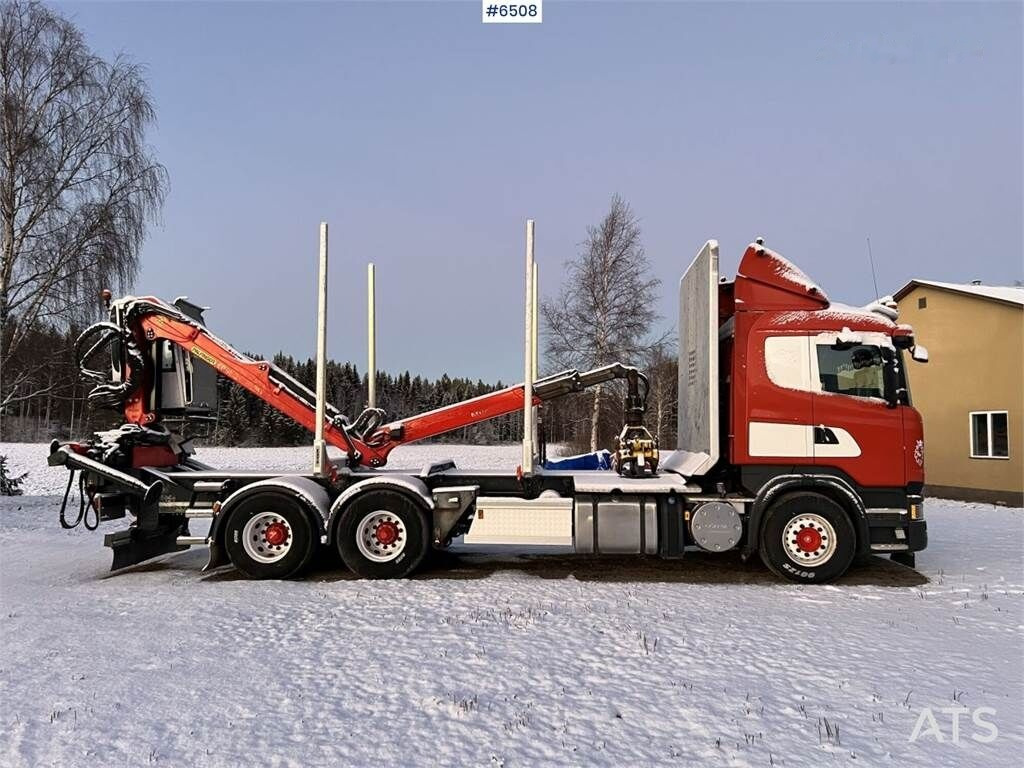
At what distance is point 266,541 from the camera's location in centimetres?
761

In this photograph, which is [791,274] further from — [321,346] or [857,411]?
[321,346]

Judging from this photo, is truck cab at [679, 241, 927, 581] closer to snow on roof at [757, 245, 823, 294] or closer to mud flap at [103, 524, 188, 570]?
snow on roof at [757, 245, 823, 294]

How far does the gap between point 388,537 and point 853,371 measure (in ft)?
18.1

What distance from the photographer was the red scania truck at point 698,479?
24.0 feet

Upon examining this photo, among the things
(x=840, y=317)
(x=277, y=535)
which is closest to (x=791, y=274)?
(x=840, y=317)

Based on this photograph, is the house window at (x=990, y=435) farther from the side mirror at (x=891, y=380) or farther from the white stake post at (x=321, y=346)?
the white stake post at (x=321, y=346)

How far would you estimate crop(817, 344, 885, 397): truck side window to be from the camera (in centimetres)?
740

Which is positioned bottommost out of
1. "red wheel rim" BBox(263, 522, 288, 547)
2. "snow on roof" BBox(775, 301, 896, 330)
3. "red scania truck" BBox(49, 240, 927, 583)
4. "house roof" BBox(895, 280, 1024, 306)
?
"red wheel rim" BBox(263, 522, 288, 547)

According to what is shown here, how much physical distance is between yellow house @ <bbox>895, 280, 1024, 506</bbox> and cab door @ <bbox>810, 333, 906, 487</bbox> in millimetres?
8198

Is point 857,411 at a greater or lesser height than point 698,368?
lesser

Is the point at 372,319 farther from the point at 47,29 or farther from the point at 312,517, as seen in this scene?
the point at 47,29

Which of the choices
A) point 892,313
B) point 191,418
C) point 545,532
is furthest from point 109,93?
point 892,313

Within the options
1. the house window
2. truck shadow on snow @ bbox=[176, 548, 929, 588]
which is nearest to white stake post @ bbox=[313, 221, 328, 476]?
truck shadow on snow @ bbox=[176, 548, 929, 588]

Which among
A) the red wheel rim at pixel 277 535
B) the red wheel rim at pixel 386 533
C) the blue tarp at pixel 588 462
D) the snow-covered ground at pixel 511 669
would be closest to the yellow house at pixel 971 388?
the blue tarp at pixel 588 462
